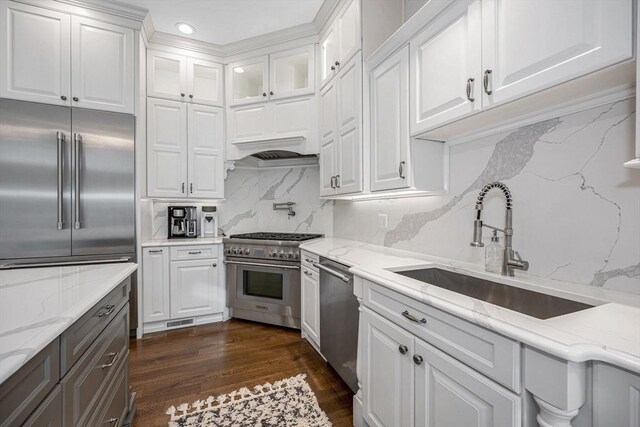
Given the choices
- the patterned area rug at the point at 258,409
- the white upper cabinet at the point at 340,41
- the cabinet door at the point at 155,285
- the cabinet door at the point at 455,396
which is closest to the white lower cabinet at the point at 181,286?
the cabinet door at the point at 155,285

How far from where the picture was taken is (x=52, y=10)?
250 cm

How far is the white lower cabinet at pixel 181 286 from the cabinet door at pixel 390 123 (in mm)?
2100

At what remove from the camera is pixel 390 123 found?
76.0 inches

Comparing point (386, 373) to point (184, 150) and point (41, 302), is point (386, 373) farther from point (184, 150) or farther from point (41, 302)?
point (184, 150)

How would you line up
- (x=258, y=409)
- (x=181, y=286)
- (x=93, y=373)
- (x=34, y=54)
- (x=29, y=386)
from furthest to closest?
(x=181, y=286) < (x=34, y=54) < (x=258, y=409) < (x=93, y=373) < (x=29, y=386)

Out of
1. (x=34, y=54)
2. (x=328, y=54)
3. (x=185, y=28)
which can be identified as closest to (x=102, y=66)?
(x=34, y=54)

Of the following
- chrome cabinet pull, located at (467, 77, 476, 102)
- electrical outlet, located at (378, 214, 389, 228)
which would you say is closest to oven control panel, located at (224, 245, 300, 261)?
electrical outlet, located at (378, 214, 389, 228)

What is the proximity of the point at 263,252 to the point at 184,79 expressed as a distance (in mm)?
2138

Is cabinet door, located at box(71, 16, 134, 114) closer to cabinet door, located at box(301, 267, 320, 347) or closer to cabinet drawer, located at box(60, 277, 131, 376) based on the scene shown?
cabinet drawer, located at box(60, 277, 131, 376)

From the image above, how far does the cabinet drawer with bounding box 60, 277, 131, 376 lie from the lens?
0.92 meters

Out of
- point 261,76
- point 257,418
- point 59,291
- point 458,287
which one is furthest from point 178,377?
point 261,76

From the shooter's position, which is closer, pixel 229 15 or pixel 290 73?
pixel 229 15

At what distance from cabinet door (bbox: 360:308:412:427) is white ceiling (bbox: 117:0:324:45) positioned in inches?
110

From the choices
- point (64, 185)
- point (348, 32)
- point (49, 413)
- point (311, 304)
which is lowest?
point (311, 304)
